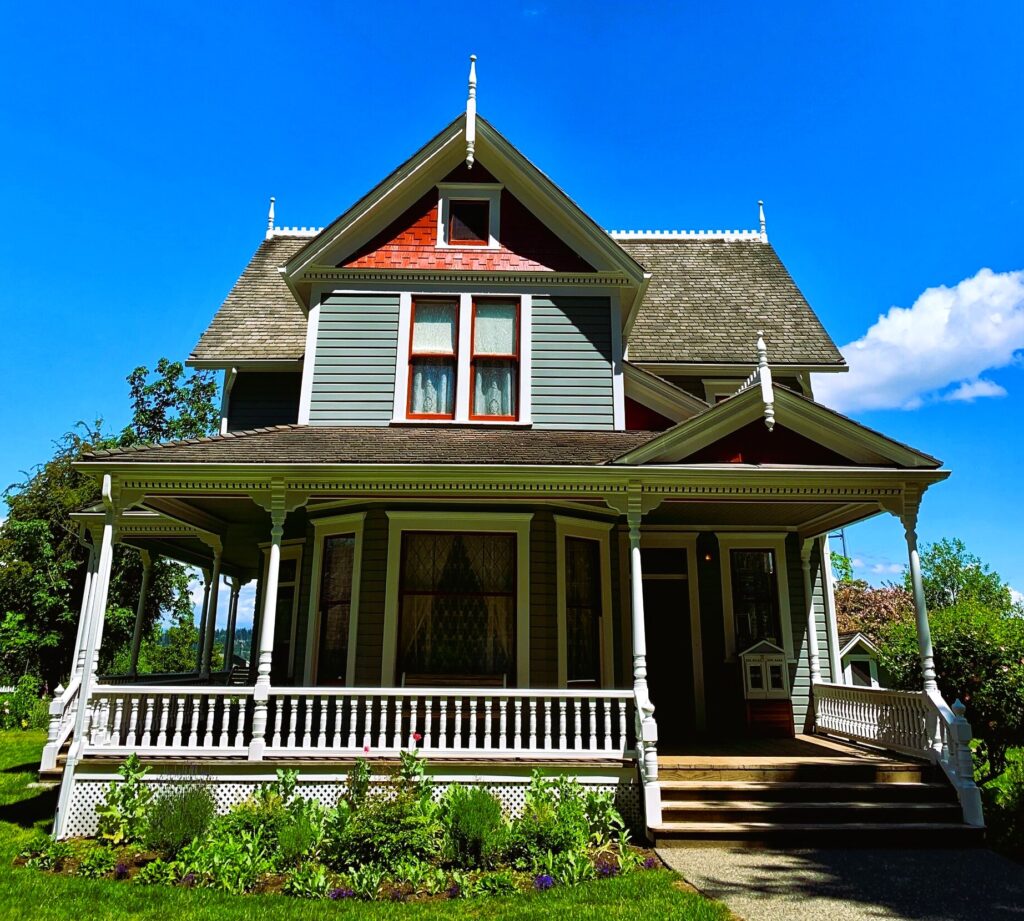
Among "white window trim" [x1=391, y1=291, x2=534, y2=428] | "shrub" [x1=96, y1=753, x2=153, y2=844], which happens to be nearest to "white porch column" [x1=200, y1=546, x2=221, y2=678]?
"white window trim" [x1=391, y1=291, x2=534, y2=428]

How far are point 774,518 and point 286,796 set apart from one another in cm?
795

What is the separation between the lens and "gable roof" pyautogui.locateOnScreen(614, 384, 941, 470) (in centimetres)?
883

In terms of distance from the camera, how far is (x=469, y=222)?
1172cm

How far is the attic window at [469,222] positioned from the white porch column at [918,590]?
23.6 ft

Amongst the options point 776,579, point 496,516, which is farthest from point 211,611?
point 776,579

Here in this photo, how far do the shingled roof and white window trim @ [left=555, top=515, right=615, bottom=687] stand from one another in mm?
3854

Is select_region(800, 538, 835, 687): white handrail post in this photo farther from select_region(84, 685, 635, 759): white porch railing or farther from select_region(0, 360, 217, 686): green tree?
select_region(0, 360, 217, 686): green tree

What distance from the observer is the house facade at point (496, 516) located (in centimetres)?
837

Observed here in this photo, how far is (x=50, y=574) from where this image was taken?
902 inches

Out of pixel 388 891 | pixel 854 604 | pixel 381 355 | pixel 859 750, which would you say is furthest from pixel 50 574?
pixel 854 604

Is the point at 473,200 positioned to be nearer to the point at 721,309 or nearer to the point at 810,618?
the point at 721,309

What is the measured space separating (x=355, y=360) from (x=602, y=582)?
16.5 ft

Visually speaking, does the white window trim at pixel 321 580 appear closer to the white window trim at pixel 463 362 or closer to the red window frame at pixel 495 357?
the white window trim at pixel 463 362

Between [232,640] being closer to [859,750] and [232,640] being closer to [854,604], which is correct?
[859,750]
